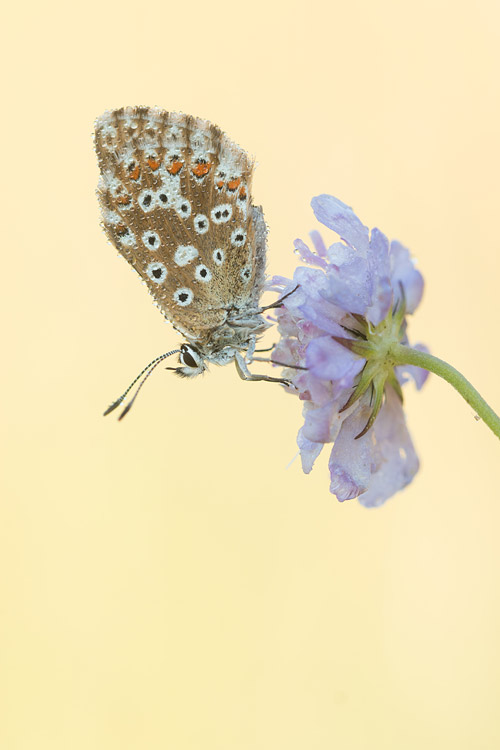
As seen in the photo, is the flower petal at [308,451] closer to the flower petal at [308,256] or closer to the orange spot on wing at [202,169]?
the flower petal at [308,256]

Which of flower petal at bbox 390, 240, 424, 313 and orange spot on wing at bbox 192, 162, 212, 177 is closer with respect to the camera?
flower petal at bbox 390, 240, 424, 313

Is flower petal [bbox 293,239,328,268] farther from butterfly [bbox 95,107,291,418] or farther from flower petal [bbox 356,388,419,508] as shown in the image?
flower petal [bbox 356,388,419,508]

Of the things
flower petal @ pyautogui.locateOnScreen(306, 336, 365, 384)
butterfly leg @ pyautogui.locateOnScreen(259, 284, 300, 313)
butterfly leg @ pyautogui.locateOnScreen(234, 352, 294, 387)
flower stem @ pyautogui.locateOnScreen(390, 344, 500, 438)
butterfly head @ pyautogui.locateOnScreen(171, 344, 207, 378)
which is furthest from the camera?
butterfly head @ pyautogui.locateOnScreen(171, 344, 207, 378)

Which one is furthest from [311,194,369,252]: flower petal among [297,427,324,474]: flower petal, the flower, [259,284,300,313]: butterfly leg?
[297,427,324,474]: flower petal

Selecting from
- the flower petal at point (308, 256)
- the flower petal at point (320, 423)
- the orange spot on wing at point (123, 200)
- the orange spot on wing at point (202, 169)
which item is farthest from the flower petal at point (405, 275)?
the orange spot on wing at point (123, 200)

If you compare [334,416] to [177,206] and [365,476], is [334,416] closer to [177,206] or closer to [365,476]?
[365,476]

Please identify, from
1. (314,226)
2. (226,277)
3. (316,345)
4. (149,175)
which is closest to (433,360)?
(316,345)
